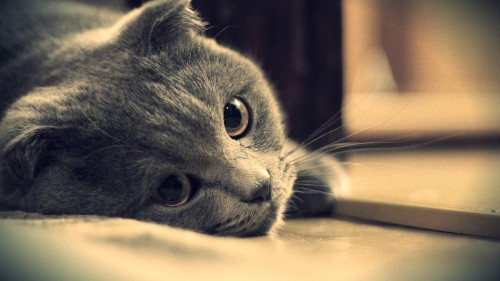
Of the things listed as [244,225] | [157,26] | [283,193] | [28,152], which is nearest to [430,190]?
[283,193]

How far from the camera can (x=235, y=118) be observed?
843mm

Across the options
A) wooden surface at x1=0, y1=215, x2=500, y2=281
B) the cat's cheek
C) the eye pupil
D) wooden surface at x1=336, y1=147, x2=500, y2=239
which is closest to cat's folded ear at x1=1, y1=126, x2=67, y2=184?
wooden surface at x1=0, y1=215, x2=500, y2=281

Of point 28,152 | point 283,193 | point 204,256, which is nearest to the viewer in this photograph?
point 204,256

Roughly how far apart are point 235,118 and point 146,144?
20cm

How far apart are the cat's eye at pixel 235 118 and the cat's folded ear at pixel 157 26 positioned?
175 mm

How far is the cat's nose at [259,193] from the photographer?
71 cm

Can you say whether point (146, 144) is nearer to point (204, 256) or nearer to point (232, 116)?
point (232, 116)

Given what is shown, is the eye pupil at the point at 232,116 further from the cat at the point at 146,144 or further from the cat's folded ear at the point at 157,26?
the cat's folded ear at the point at 157,26

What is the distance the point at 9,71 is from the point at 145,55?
1.36ft

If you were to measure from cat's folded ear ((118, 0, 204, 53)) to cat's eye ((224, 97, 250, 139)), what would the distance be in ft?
0.57

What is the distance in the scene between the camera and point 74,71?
0.85 metres

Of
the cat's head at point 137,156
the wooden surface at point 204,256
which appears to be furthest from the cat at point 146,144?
the wooden surface at point 204,256

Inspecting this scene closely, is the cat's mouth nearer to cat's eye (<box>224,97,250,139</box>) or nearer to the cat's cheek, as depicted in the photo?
the cat's cheek

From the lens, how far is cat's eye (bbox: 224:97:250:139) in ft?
2.71
